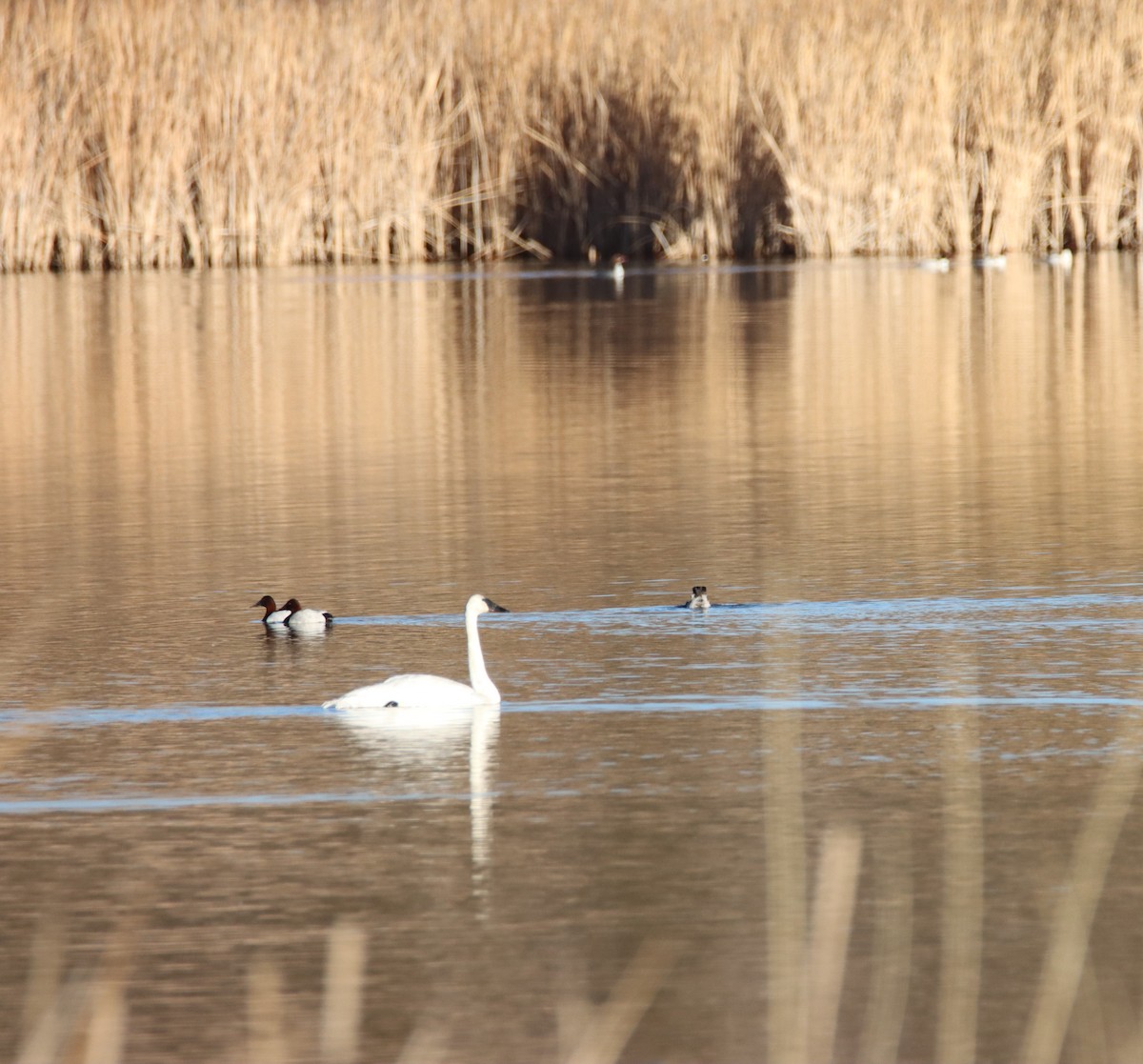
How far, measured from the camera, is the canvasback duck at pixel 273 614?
8.53 meters

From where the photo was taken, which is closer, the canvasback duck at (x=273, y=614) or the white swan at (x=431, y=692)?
the white swan at (x=431, y=692)

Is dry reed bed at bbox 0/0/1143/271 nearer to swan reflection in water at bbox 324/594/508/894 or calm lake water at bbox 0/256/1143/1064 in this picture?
calm lake water at bbox 0/256/1143/1064

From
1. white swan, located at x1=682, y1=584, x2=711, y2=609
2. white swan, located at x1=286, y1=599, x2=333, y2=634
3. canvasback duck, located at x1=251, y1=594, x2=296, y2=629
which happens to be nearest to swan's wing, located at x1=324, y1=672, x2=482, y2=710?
white swan, located at x1=286, y1=599, x2=333, y2=634

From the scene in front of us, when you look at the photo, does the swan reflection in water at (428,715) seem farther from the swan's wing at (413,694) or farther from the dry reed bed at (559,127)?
the dry reed bed at (559,127)

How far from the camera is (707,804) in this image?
6082 millimetres

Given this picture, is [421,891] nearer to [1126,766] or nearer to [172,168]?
[1126,766]

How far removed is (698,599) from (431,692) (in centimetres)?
159

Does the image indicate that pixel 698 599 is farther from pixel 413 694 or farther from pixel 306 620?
pixel 413 694

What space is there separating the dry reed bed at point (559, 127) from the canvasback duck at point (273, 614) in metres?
17.6

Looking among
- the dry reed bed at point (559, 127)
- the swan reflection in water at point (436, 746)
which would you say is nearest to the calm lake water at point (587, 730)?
the swan reflection in water at point (436, 746)

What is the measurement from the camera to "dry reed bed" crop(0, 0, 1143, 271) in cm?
2603

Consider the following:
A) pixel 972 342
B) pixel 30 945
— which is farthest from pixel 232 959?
pixel 972 342

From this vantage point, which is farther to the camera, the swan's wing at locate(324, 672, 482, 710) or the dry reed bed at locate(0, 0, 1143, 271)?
the dry reed bed at locate(0, 0, 1143, 271)

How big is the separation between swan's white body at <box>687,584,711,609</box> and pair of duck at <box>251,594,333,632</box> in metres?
1.32
